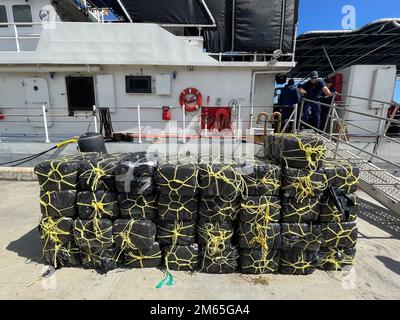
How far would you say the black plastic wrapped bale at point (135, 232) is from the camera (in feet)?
8.58

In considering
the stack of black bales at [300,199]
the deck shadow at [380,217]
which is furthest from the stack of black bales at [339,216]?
the deck shadow at [380,217]

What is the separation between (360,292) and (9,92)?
9.25 m

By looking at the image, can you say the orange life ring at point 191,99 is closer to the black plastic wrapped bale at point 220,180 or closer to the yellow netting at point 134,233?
the black plastic wrapped bale at point 220,180

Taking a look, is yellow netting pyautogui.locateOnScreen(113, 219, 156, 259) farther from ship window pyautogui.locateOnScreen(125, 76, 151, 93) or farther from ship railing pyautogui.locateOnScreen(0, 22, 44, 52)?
ship railing pyautogui.locateOnScreen(0, 22, 44, 52)

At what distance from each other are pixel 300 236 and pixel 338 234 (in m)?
0.47

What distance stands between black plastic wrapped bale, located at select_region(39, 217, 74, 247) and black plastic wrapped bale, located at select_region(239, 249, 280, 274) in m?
2.01

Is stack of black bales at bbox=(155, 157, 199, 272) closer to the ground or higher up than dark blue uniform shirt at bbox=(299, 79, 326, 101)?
closer to the ground

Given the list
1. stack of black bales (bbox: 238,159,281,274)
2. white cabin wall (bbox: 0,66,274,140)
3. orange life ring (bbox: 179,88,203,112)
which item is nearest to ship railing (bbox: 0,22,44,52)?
white cabin wall (bbox: 0,66,274,140)

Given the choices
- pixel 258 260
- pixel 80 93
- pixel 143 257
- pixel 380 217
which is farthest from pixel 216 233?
pixel 80 93

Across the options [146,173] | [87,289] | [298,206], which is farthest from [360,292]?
[87,289]

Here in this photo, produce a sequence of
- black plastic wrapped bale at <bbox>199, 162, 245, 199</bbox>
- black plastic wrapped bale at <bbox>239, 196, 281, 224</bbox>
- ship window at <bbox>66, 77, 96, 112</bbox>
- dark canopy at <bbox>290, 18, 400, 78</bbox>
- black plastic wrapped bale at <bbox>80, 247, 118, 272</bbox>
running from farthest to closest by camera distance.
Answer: dark canopy at <bbox>290, 18, 400, 78</bbox>
ship window at <bbox>66, 77, 96, 112</bbox>
black plastic wrapped bale at <bbox>80, 247, 118, 272</bbox>
black plastic wrapped bale at <bbox>239, 196, 281, 224</bbox>
black plastic wrapped bale at <bbox>199, 162, 245, 199</bbox>

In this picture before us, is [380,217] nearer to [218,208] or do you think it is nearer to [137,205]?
[218,208]

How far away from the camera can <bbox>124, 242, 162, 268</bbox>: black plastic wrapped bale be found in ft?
8.84

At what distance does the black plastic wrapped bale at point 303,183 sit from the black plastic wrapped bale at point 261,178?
4.2 inches
